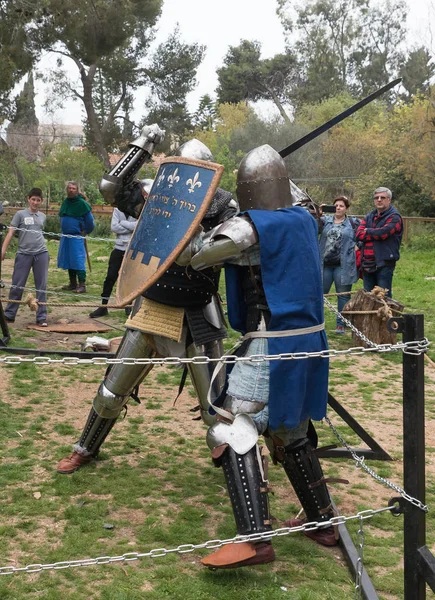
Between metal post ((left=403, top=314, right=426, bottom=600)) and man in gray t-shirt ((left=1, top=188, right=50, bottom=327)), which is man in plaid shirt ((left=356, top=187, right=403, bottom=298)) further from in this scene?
metal post ((left=403, top=314, right=426, bottom=600))

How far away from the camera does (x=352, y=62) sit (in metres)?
45.7

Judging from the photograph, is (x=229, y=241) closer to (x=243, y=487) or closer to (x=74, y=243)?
(x=243, y=487)

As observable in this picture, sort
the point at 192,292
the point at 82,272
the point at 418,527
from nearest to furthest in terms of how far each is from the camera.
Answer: the point at 418,527
the point at 192,292
the point at 82,272

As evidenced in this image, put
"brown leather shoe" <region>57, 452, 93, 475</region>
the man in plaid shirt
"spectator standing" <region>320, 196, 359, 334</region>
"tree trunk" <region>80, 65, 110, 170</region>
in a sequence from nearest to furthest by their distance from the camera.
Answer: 1. "brown leather shoe" <region>57, 452, 93, 475</region>
2. the man in plaid shirt
3. "spectator standing" <region>320, 196, 359, 334</region>
4. "tree trunk" <region>80, 65, 110, 170</region>

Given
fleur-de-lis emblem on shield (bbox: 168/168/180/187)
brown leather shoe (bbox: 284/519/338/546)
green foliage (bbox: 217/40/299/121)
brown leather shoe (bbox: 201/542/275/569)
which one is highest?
green foliage (bbox: 217/40/299/121)

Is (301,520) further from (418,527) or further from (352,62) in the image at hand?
(352,62)

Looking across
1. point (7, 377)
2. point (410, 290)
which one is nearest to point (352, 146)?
point (410, 290)

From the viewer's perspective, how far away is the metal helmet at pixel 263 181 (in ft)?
9.87

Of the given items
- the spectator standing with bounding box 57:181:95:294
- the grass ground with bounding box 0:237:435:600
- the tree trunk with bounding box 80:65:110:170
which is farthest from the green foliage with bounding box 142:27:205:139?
the grass ground with bounding box 0:237:435:600

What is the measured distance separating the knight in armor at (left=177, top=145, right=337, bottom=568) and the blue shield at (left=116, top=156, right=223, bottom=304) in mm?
96

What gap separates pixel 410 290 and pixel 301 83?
36532 mm

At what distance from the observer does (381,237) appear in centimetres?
733

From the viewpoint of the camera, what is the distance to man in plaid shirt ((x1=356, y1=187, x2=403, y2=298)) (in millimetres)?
7344

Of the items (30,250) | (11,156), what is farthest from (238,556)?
(11,156)
